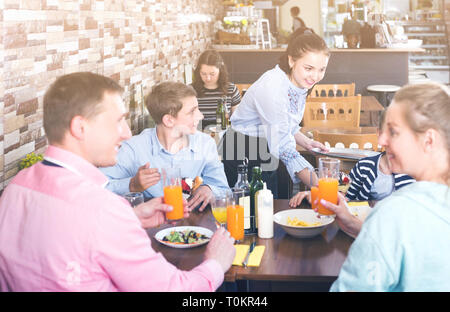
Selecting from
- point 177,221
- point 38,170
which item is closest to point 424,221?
point 38,170

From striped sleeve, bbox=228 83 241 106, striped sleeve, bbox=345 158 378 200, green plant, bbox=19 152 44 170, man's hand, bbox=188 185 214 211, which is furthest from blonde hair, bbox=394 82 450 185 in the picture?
striped sleeve, bbox=228 83 241 106

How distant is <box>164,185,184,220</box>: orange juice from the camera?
2.01m

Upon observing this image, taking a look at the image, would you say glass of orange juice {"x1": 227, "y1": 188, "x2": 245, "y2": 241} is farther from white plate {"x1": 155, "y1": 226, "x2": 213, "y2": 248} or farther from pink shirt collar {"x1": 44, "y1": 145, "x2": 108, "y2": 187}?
pink shirt collar {"x1": 44, "y1": 145, "x2": 108, "y2": 187}

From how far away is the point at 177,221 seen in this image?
80.7 inches

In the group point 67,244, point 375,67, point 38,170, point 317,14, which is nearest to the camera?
point 67,244

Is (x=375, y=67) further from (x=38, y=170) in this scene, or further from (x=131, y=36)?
(x=38, y=170)

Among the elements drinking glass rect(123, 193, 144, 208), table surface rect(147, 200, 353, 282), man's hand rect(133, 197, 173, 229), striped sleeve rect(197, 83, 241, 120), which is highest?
striped sleeve rect(197, 83, 241, 120)

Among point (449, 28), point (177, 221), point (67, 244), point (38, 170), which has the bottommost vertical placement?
point (177, 221)

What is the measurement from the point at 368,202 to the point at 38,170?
1.38 meters

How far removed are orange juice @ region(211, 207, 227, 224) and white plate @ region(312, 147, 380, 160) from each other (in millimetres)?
1186

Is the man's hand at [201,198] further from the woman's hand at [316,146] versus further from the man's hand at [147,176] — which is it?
the woman's hand at [316,146]

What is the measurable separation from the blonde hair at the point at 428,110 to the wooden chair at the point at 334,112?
8.81 feet

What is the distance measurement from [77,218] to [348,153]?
2.07 meters

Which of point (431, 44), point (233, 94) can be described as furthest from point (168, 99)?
point (431, 44)
